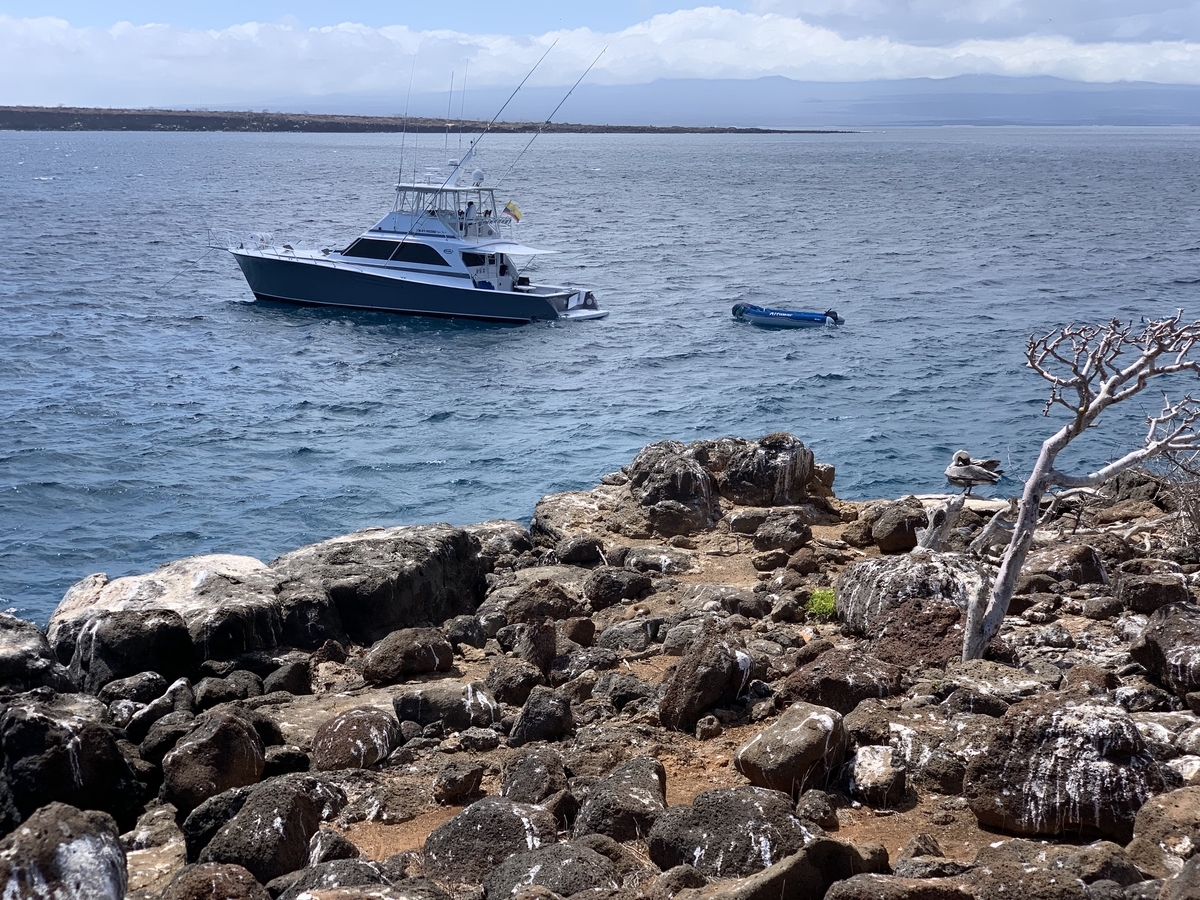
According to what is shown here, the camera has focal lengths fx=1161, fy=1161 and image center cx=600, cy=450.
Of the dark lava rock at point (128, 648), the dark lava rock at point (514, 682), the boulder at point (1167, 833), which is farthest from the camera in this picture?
the dark lava rock at point (128, 648)

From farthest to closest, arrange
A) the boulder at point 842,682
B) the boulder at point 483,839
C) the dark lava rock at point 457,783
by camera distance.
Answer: the boulder at point 842,682, the dark lava rock at point 457,783, the boulder at point 483,839

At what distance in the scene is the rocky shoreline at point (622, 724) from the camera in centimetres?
516

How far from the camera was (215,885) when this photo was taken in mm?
5176

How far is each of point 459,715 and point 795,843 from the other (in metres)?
3.16

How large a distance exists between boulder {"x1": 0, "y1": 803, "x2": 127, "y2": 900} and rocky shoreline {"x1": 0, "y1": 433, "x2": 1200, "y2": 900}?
0.04 feet

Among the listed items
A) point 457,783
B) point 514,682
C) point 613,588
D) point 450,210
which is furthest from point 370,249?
point 457,783

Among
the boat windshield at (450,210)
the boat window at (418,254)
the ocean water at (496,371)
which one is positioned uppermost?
the boat windshield at (450,210)

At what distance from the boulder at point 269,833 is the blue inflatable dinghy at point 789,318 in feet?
95.0

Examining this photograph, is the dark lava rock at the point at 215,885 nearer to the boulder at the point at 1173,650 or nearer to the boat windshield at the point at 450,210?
the boulder at the point at 1173,650

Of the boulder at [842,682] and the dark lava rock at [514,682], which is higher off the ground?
the boulder at [842,682]

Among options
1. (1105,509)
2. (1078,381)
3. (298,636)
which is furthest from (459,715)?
(1105,509)

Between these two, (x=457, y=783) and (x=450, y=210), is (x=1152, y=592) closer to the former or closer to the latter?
(x=457, y=783)

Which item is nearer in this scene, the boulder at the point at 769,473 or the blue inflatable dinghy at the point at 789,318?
the boulder at the point at 769,473

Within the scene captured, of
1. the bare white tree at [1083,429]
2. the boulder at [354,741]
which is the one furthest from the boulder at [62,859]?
the bare white tree at [1083,429]
